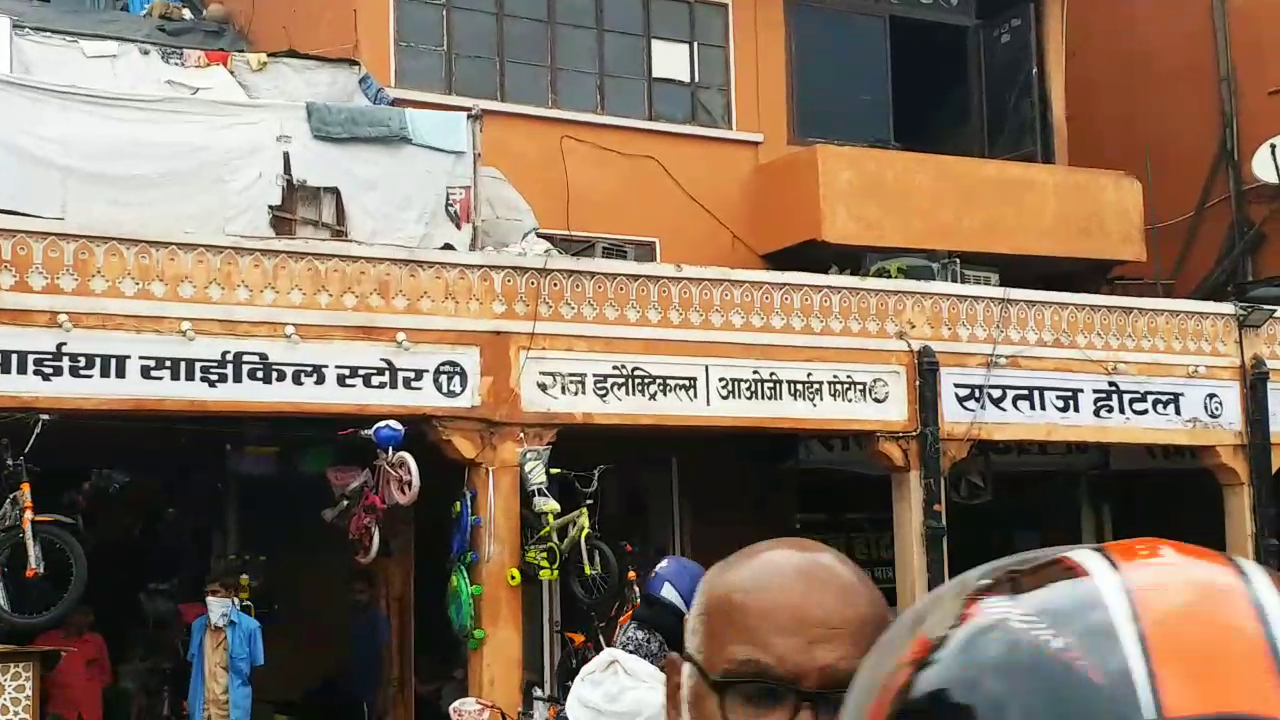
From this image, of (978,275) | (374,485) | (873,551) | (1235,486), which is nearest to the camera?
(374,485)

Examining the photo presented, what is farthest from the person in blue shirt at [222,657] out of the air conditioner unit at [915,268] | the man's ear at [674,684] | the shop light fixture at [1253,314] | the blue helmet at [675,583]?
the shop light fixture at [1253,314]

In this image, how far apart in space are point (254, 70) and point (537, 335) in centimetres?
316

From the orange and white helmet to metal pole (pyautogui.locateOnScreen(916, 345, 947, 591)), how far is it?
8808mm

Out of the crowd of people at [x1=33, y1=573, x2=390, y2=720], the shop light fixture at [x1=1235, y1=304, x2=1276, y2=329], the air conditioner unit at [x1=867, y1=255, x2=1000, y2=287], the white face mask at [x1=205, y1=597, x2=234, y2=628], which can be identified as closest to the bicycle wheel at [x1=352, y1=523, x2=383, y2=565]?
the crowd of people at [x1=33, y1=573, x2=390, y2=720]

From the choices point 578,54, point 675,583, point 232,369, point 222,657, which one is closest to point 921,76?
point 578,54

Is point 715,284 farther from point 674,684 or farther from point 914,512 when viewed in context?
point 674,684

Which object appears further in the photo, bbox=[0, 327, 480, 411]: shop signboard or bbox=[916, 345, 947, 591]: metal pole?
bbox=[916, 345, 947, 591]: metal pole

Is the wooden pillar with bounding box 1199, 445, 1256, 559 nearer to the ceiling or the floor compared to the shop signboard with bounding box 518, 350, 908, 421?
nearer to the floor

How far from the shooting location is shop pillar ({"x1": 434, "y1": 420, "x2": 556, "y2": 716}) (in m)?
8.76

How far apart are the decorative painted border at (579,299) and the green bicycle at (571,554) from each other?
48.2 inches

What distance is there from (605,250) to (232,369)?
4.60m

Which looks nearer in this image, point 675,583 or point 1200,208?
point 675,583

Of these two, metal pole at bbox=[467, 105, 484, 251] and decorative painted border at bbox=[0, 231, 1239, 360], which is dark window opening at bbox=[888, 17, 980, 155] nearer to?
decorative painted border at bbox=[0, 231, 1239, 360]

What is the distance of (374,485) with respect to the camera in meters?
9.02
